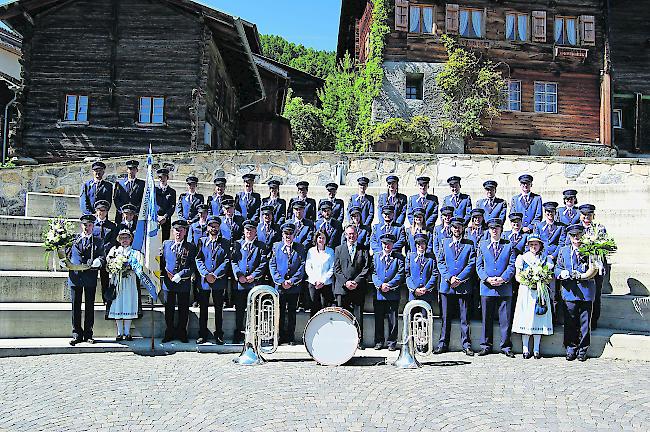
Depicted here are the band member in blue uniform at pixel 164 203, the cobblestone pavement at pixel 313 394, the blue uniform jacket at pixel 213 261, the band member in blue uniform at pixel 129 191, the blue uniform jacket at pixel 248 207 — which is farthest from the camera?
the blue uniform jacket at pixel 248 207

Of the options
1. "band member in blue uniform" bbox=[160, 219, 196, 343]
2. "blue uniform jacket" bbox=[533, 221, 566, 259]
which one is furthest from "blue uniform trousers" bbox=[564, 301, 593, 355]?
"band member in blue uniform" bbox=[160, 219, 196, 343]

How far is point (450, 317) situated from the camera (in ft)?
35.4

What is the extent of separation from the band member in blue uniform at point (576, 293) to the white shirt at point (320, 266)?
3.61 meters

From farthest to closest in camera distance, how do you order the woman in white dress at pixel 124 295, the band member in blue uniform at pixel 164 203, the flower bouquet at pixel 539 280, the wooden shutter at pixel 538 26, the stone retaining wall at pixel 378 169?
the wooden shutter at pixel 538 26, the stone retaining wall at pixel 378 169, the band member in blue uniform at pixel 164 203, the woman in white dress at pixel 124 295, the flower bouquet at pixel 539 280

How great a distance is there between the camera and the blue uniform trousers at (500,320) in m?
10.5

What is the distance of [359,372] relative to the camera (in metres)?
9.16

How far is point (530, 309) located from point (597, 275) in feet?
3.95

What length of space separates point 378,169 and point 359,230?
21.9 ft

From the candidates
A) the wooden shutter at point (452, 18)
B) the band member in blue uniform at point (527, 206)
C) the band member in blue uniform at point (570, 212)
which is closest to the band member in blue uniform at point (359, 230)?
the band member in blue uniform at point (527, 206)

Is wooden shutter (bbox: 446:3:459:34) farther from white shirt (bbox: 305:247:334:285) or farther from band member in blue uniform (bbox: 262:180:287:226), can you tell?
white shirt (bbox: 305:247:334:285)

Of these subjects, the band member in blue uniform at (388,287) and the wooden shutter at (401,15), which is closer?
the band member in blue uniform at (388,287)

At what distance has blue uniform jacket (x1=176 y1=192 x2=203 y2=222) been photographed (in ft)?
41.9

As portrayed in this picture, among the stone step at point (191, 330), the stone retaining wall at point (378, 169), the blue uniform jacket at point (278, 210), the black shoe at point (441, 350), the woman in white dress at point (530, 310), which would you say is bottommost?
the black shoe at point (441, 350)

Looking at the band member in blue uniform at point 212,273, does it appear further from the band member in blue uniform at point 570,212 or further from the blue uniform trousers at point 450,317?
the band member in blue uniform at point 570,212
